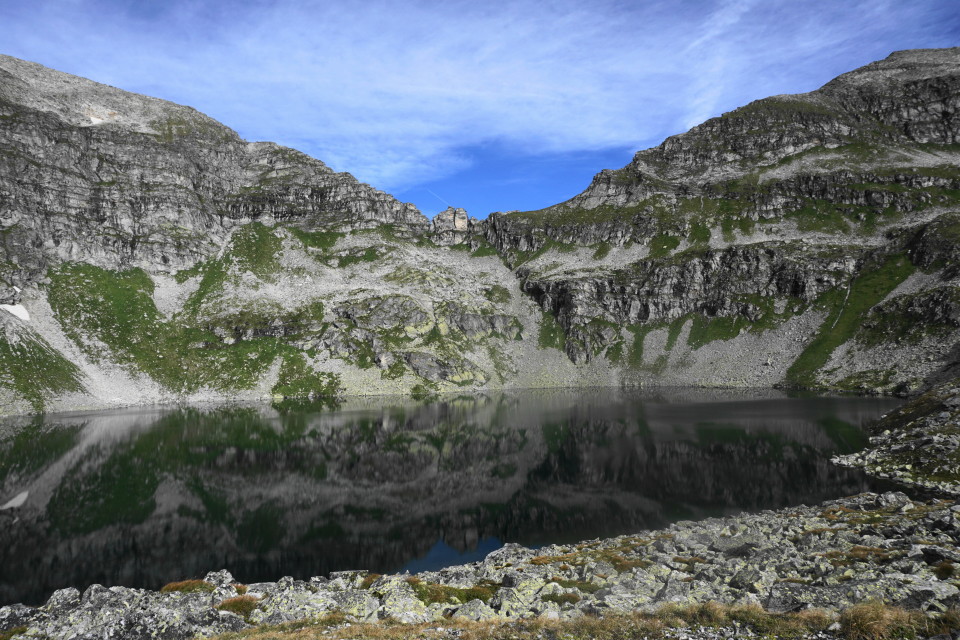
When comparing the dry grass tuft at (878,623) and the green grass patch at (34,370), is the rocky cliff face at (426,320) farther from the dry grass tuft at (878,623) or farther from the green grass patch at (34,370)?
the dry grass tuft at (878,623)

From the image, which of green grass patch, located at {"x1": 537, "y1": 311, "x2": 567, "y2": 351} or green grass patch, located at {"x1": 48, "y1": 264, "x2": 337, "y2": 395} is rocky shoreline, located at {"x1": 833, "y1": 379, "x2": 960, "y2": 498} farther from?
green grass patch, located at {"x1": 48, "y1": 264, "x2": 337, "y2": 395}

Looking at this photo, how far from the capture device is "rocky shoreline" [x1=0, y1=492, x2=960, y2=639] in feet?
61.2

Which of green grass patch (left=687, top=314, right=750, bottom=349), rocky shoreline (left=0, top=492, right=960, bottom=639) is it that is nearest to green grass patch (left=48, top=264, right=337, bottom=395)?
green grass patch (left=687, top=314, right=750, bottom=349)

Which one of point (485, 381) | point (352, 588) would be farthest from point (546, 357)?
point (352, 588)

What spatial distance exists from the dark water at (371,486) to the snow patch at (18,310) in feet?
222

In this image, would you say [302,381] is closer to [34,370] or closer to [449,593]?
[34,370]

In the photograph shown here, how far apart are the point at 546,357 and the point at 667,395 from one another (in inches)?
2340

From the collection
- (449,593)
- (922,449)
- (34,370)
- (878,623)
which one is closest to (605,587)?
(449,593)

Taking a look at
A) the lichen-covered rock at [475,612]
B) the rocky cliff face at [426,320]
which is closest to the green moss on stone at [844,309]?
the rocky cliff face at [426,320]

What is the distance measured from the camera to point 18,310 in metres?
144

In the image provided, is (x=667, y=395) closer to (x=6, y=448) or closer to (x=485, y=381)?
(x=485, y=381)

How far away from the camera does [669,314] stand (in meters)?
191

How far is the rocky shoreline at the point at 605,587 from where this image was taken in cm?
1866

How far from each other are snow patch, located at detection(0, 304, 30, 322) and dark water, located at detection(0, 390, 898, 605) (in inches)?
2666
